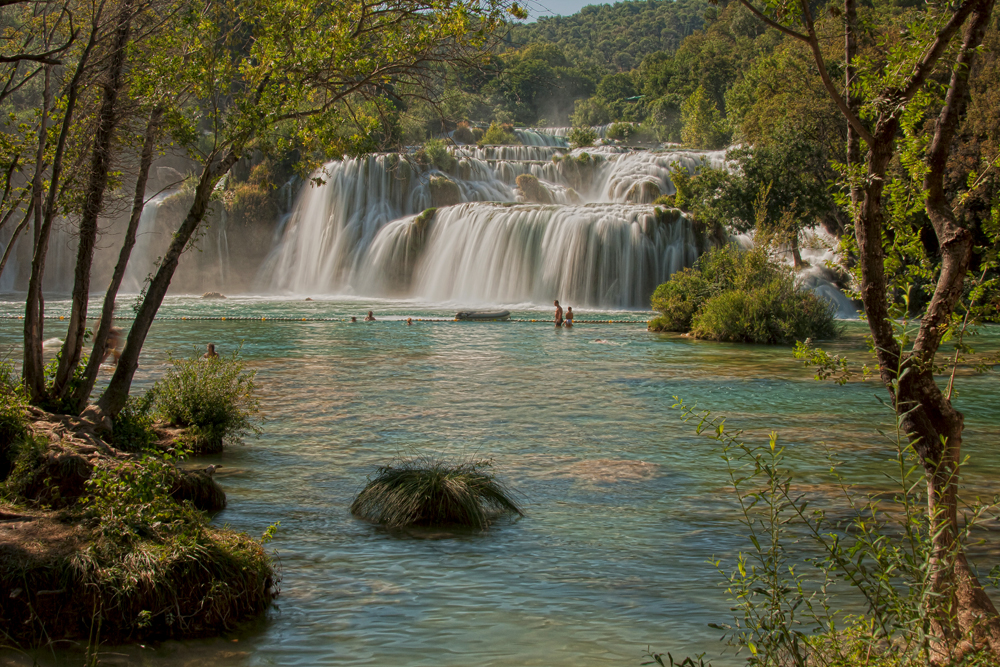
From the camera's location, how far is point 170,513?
6004 millimetres

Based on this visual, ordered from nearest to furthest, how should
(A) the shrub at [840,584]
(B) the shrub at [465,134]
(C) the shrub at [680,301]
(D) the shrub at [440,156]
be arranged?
(A) the shrub at [840,584] → (C) the shrub at [680,301] → (D) the shrub at [440,156] → (B) the shrub at [465,134]

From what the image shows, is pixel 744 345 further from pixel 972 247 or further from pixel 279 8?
pixel 972 247

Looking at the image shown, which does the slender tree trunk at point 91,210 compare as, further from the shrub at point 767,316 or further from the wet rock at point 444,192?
the wet rock at point 444,192

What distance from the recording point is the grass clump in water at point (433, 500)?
8.20 m

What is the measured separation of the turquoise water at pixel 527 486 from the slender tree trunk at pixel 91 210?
1956 millimetres

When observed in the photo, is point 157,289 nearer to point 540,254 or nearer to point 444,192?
point 540,254

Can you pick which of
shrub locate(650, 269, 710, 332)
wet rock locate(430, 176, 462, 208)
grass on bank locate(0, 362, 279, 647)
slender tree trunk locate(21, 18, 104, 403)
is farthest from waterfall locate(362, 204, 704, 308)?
grass on bank locate(0, 362, 279, 647)

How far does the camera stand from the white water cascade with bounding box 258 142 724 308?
37.7 metres

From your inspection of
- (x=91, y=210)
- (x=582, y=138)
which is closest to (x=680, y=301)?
(x=91, y=210)

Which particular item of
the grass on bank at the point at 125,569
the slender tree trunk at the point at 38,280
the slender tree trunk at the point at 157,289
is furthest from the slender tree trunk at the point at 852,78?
the slender tree trunk at the point at 38,280

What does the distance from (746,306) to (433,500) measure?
19.1 m

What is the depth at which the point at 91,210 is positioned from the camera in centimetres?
922

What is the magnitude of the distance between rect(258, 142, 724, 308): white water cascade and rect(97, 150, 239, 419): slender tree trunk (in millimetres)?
21545

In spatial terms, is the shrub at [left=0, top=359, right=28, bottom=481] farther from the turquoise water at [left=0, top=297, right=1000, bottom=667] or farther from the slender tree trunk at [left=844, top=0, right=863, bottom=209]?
the slender tree trunk at [left=844, top=0, right=863, bottom=209]
